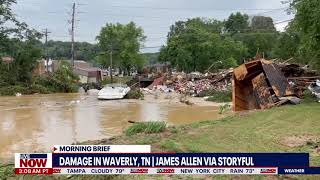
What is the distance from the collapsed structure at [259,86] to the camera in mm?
22156

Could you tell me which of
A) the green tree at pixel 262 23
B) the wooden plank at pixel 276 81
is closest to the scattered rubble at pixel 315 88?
the wooden plank at pixel 276 81

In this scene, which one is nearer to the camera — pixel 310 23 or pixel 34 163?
pixel 34 163

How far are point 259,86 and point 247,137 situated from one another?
1077cm

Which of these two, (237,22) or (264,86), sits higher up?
(237,22)

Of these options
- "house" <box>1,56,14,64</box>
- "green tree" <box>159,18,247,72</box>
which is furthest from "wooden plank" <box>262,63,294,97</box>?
"green tree" <box>159,18,247,72</box>

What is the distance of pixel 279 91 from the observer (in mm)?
22234

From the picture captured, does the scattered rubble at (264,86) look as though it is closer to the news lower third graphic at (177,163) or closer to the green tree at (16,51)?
the news lower third graphic at (177,163)

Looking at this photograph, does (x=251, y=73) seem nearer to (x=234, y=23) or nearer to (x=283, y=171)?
(x=283, y=171)

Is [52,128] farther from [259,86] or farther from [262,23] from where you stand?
[262,23]

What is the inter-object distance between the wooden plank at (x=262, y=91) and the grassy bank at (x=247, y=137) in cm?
403

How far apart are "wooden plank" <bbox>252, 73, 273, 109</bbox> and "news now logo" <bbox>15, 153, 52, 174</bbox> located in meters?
16.9

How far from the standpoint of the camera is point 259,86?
22.8 metres

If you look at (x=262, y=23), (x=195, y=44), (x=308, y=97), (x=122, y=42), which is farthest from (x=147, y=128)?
(x=262, y=23)

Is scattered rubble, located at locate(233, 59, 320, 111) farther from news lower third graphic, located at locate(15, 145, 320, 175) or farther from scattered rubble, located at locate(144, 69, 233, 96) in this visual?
news lower third graphic, located at locate(15, 145, 320, 175)
